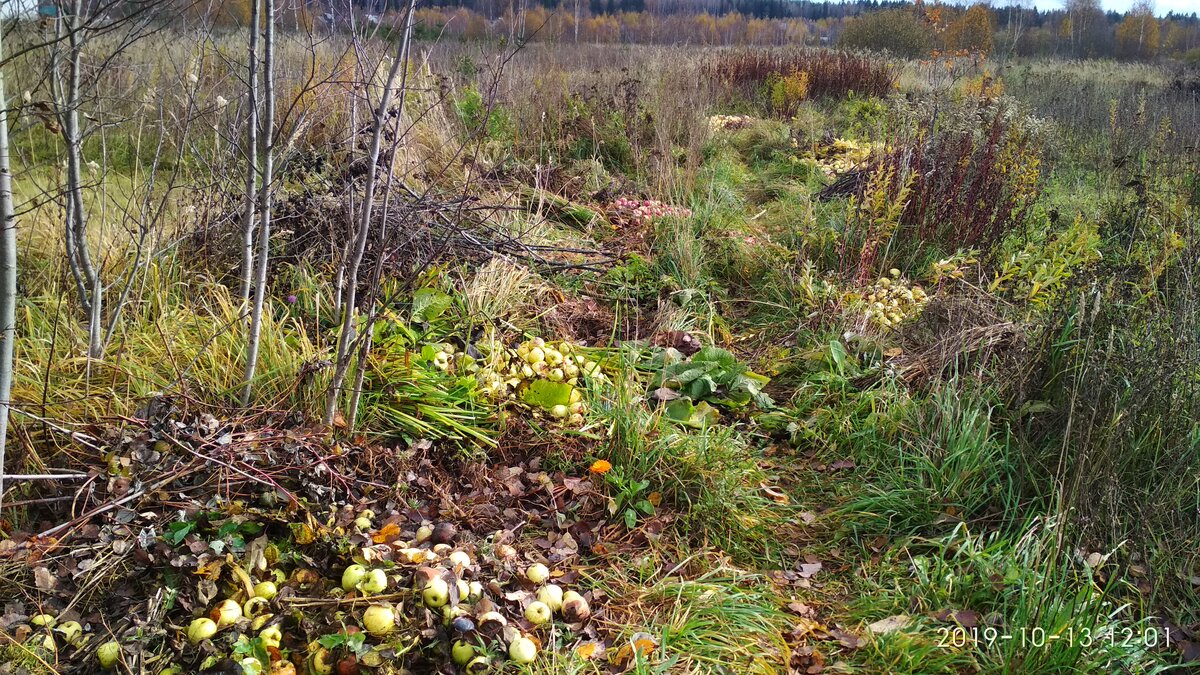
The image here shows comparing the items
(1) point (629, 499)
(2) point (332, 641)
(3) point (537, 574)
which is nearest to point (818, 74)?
(1) point (629, 499)

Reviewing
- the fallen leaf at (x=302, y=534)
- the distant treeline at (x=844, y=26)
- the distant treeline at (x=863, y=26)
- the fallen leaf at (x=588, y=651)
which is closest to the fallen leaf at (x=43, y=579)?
the fallen leaf at (x=302, y=534)

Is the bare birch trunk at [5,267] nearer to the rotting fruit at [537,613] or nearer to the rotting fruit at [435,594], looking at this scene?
the rotting fruit at [435,594]

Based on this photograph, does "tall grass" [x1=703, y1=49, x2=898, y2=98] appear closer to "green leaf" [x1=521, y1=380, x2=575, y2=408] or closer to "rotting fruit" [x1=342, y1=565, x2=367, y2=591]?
"green leaf" [x1=521, y1=380, x2=575, y2=408]

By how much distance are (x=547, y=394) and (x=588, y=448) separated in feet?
0.84

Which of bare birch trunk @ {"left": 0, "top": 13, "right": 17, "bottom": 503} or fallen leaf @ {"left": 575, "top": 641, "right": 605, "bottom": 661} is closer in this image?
bare birch trunk @ {"left": 0, "top": 13, "right": 17, "bottom": 503}

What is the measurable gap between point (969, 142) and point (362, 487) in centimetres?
426

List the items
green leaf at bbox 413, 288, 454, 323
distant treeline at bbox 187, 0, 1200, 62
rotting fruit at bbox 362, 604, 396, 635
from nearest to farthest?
rotting fruit at bbox 362, 604, 396, 635
green leaf at bbox 413, 288, 454, 323
distant treeline at bbox 187, 0, 1200, 62

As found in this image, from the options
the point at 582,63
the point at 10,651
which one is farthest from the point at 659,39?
→ the point at 10,651

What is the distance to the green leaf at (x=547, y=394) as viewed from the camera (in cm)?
293

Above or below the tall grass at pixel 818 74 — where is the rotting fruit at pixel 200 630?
below

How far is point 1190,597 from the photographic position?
2234 mm

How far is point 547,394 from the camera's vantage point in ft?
9.62

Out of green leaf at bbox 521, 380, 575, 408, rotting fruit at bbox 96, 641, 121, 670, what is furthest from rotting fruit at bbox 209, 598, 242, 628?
green leaf at bbox 521, 380, 575, 408

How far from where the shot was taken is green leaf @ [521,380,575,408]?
115 inches
